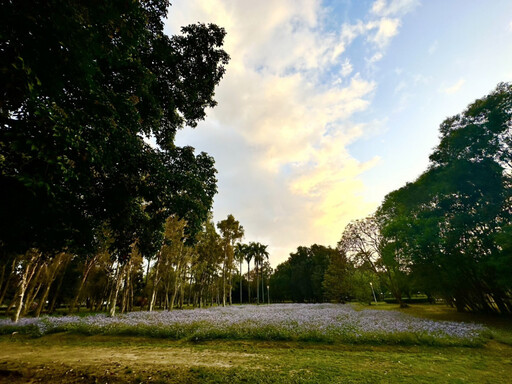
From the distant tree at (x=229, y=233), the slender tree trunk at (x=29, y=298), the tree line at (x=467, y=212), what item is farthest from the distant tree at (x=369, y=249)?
the slender tree trunk at (x=29, y=298)

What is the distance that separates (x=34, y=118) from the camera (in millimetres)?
4777

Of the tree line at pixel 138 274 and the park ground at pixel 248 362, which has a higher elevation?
the tree line at pixel 138 274

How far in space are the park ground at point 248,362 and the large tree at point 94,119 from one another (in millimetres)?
3962

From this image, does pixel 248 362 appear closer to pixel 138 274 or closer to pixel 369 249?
pixel 369 249

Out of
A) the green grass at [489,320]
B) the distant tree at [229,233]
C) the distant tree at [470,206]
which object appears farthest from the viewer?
the distant tree at [229,233]

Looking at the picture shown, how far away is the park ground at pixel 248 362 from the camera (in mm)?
6234

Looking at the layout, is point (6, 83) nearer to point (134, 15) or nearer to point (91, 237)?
Answer: point (134, 15)

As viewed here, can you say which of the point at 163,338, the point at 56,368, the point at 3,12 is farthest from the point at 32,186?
the point at 163,338

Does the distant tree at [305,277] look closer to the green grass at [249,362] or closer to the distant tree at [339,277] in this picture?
the distant tree at [339,277]

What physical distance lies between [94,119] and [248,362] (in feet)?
28.9

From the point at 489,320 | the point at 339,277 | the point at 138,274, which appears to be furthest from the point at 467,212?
the point at 138,274

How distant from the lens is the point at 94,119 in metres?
5.46

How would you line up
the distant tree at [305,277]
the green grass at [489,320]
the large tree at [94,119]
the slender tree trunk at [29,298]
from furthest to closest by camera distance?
the distant tree at [305,277] < the slender tree trunk at [29,298] < the green grass at [489,320] < the large tree at [94,119]

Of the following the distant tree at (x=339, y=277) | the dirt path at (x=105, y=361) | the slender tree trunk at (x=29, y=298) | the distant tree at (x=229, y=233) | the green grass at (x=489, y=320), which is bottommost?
the green grass at (x=489, y=320)
